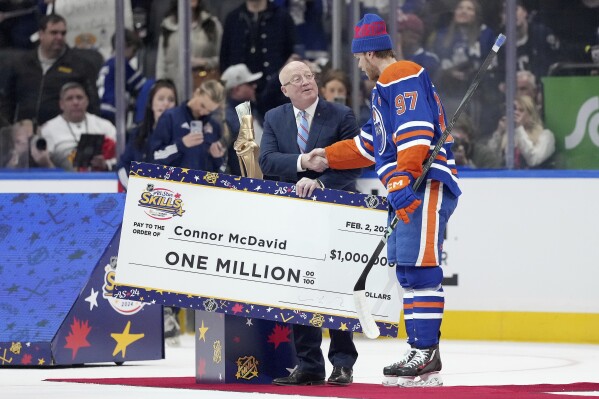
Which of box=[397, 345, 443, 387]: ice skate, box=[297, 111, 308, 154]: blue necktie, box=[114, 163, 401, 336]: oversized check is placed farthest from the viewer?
box=[297, 111, 308, 154]: blue necktie

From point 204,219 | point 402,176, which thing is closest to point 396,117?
point 402,176

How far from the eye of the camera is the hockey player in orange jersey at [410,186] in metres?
5.91

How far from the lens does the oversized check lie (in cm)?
620

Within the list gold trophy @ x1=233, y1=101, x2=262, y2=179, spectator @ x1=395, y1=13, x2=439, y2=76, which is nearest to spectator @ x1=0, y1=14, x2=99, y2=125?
spectator @ x1=395, y1=13, x2=439, y2=76

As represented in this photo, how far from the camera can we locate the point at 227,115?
10109 mm

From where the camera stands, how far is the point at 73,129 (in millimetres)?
10266

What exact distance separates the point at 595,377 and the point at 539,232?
8.13 ft

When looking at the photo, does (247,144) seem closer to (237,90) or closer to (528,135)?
(528,135)

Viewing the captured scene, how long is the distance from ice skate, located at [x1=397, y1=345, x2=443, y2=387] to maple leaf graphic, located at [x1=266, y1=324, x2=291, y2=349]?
622 mm

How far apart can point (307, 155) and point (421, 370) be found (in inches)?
38.5

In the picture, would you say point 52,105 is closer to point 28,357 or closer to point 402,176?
point 28,357

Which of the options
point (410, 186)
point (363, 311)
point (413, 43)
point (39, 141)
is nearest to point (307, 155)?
point (410, 186)

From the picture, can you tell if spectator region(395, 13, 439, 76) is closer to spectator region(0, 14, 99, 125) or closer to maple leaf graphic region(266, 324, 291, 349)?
spectator region(0, 14, 99, 125)

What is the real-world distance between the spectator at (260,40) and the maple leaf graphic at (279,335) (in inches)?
146
